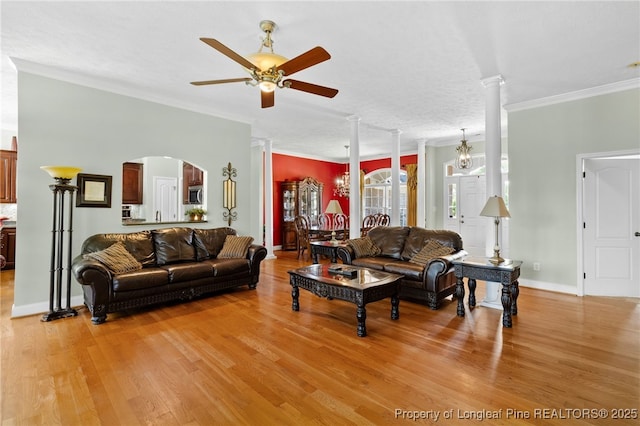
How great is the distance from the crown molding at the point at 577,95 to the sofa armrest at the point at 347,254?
3.48m

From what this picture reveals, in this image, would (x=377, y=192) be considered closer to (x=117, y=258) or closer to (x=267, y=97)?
(x=267, y=97)

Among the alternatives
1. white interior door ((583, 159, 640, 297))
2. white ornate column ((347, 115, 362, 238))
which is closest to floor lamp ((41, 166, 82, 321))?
white ornate column ((347, 115, 362, 238))

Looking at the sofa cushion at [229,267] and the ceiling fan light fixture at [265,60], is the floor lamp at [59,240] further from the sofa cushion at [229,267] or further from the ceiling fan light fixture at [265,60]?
the ceiling fan light fixture at [265,60]

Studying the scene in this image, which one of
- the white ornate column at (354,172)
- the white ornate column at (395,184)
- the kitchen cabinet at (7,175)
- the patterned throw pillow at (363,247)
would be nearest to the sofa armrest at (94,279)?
the patterned throw pillow at (363,247)

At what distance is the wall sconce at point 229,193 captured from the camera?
5.70 m

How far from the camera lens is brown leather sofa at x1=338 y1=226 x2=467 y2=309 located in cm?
394

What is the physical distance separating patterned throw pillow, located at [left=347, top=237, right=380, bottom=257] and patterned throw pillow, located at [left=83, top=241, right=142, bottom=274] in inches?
119

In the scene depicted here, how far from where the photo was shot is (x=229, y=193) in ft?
18.8

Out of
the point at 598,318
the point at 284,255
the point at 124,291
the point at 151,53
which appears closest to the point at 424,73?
the point at 151,53

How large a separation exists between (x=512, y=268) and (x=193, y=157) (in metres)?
4.79

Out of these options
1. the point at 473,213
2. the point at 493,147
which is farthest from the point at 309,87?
the point at 473,213

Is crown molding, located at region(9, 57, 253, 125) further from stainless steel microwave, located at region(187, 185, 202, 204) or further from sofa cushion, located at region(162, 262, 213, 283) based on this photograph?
sofa cushion, located at region(162, 262, 213, 283)

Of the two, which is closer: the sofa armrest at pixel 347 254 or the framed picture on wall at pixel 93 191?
the framed picture on wall at pixel 93 191

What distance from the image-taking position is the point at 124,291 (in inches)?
144
